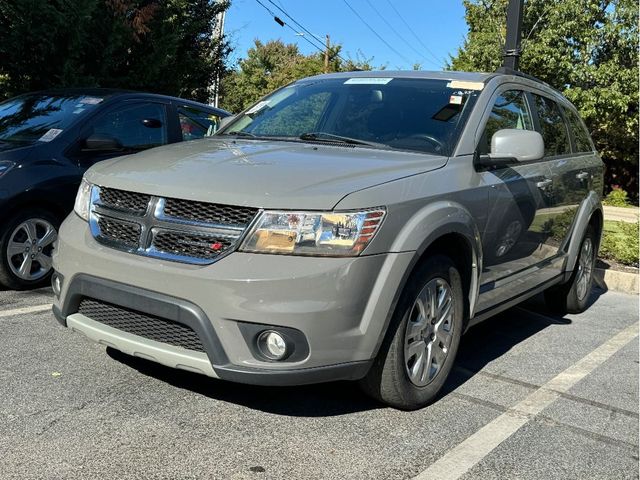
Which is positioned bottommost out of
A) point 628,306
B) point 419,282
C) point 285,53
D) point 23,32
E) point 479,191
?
point 628,306

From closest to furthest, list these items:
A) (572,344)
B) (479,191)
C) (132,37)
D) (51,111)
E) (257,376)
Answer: (257,376) → (479,191) → (572,344) → (51,111) → (132,37)

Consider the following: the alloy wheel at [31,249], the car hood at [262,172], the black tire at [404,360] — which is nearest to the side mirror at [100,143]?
the alloy wheel at [31,249]

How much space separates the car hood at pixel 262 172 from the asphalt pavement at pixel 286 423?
3.45 feet

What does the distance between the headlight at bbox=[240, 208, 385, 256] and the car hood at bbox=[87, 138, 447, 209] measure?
0.05 metres

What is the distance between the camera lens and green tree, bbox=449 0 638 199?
1678 cm

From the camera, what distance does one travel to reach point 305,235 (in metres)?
2.81

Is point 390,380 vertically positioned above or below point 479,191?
below

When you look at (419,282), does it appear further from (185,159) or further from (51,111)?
(51,111)

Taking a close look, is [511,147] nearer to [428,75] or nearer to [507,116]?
[507,116]

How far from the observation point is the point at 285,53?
51469mm

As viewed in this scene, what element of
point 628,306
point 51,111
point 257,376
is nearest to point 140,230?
point 257,376

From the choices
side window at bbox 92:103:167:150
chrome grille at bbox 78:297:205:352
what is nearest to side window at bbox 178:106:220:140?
side window at bbox 92:103:167:150

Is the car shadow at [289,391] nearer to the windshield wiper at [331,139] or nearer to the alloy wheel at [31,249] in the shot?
the windshield wiper at [331,139]

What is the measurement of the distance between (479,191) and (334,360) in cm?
141
